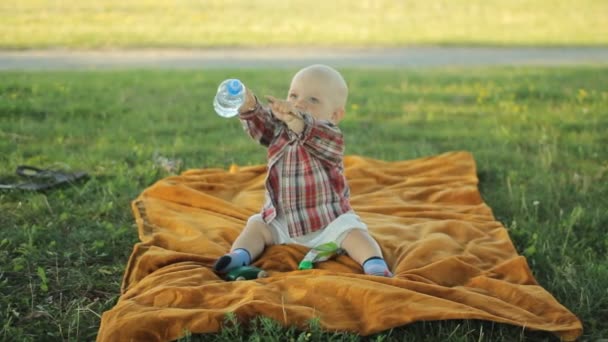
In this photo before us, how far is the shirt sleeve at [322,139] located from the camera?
13.6 ft

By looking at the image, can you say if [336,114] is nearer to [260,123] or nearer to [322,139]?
[322,139]

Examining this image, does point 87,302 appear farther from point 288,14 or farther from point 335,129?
point 288,14

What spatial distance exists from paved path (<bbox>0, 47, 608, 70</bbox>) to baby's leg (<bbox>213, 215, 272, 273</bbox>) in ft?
24.6

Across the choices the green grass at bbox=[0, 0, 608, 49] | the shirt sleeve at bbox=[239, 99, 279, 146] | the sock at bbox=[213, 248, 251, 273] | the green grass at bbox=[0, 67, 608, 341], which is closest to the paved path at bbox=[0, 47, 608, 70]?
the green grass at bbox=[0, 0, 608, 49]

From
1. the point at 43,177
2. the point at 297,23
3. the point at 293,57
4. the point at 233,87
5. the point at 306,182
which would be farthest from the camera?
the point at 297,23

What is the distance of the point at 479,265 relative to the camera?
14.2 ft

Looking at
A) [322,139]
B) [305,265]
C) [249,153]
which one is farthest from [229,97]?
[249,153]

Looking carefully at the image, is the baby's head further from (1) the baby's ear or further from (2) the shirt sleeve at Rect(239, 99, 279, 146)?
(2) the shirt sleeve at Rect(239, 99, 279, 146)

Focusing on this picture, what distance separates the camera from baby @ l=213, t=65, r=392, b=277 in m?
4.33

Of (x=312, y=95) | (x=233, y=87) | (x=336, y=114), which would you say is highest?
(x=233, y=87)

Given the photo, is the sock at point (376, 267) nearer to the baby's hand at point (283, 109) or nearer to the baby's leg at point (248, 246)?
the baby's leg at point (248, 246)

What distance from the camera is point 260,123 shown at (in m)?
4.36

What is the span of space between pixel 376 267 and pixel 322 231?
0.49 metres

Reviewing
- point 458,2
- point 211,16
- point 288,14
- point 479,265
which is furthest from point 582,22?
point 479,265
